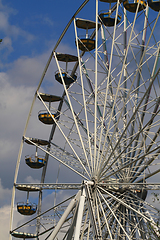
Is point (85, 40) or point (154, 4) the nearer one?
point (154, 4)

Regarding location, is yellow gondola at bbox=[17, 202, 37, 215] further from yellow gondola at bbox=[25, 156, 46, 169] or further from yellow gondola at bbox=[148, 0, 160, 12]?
yellow gondola at bbox=[148, 0, 160, 12]

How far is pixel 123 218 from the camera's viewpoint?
73.5 feet

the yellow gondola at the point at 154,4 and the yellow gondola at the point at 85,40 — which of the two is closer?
the yellow gondola at the point at 154,4

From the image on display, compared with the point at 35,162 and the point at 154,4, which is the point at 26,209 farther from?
the point at 154,4

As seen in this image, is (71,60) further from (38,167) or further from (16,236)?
(16,236)

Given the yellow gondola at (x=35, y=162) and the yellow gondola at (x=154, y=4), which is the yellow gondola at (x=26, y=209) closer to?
the yellow gondola at (x=35, y=162)

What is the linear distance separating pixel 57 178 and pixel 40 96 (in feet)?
17.6

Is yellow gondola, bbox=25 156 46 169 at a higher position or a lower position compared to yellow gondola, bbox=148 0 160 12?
lower

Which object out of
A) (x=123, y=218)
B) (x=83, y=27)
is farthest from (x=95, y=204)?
(x=83, y=27)

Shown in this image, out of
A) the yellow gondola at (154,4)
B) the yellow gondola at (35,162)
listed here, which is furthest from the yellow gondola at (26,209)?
the yellow gondola at (154,4)

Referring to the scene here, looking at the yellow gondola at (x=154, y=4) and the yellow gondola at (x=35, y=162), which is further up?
the yellow gondola at (x=154, y=4)

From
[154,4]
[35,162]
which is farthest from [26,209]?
[154,4]

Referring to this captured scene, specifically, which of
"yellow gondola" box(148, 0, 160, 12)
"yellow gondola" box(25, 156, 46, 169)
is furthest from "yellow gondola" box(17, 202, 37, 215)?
"yellow gondola" box(148, 0, 160, 12)

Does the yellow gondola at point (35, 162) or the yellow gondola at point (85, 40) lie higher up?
the yellow gondola at point (85, 40)
